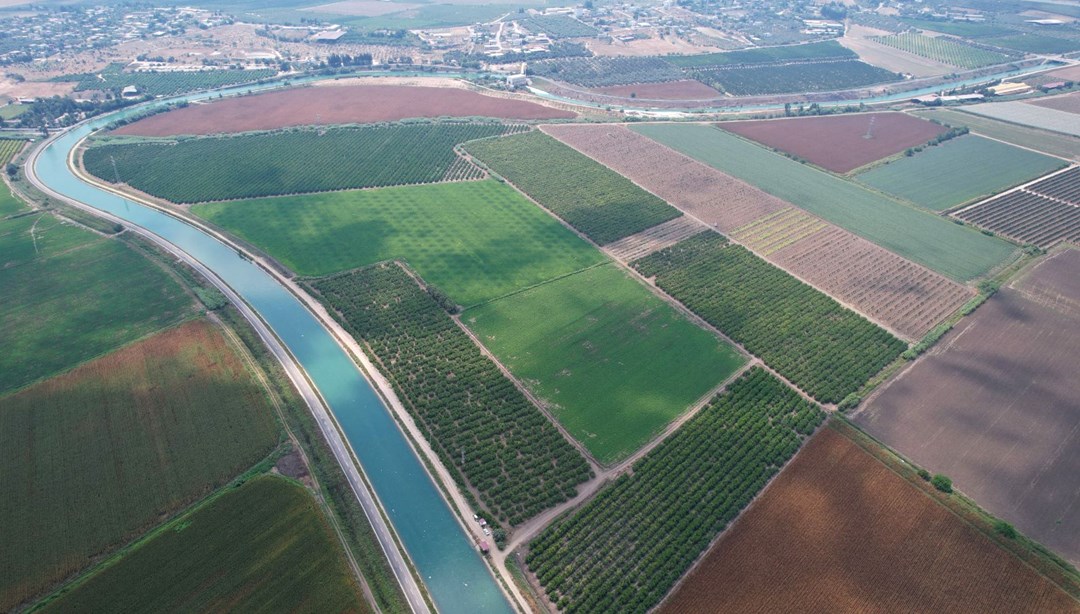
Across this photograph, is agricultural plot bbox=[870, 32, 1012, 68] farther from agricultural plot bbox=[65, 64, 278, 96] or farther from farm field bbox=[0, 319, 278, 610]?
farm field bbox=[0, 319, 278, 610]

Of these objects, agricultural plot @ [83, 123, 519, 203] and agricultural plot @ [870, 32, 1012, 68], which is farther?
agricultural plot @ [870, 32, 1012, 68]

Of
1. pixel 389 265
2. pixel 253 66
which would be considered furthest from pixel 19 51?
pixel 389 265

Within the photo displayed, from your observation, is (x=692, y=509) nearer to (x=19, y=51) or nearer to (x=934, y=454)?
(x=934, y=454)

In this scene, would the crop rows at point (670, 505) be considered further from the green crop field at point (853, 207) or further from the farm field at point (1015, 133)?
the farm field at point (1015, 133)

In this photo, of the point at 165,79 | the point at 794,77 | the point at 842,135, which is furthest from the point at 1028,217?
the point at 165,79

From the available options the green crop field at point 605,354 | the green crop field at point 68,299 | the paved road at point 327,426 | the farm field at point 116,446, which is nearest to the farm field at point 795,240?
the green crop field at point 605,354

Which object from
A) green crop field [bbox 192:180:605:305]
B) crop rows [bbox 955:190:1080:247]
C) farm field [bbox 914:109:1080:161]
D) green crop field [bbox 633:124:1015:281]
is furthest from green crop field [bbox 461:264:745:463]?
farm field [bbox 914:109:1080:161]

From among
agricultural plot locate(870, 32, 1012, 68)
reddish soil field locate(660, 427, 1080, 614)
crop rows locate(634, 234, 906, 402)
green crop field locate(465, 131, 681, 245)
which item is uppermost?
agricultural plot locate(870, 32, 1012, 68)
